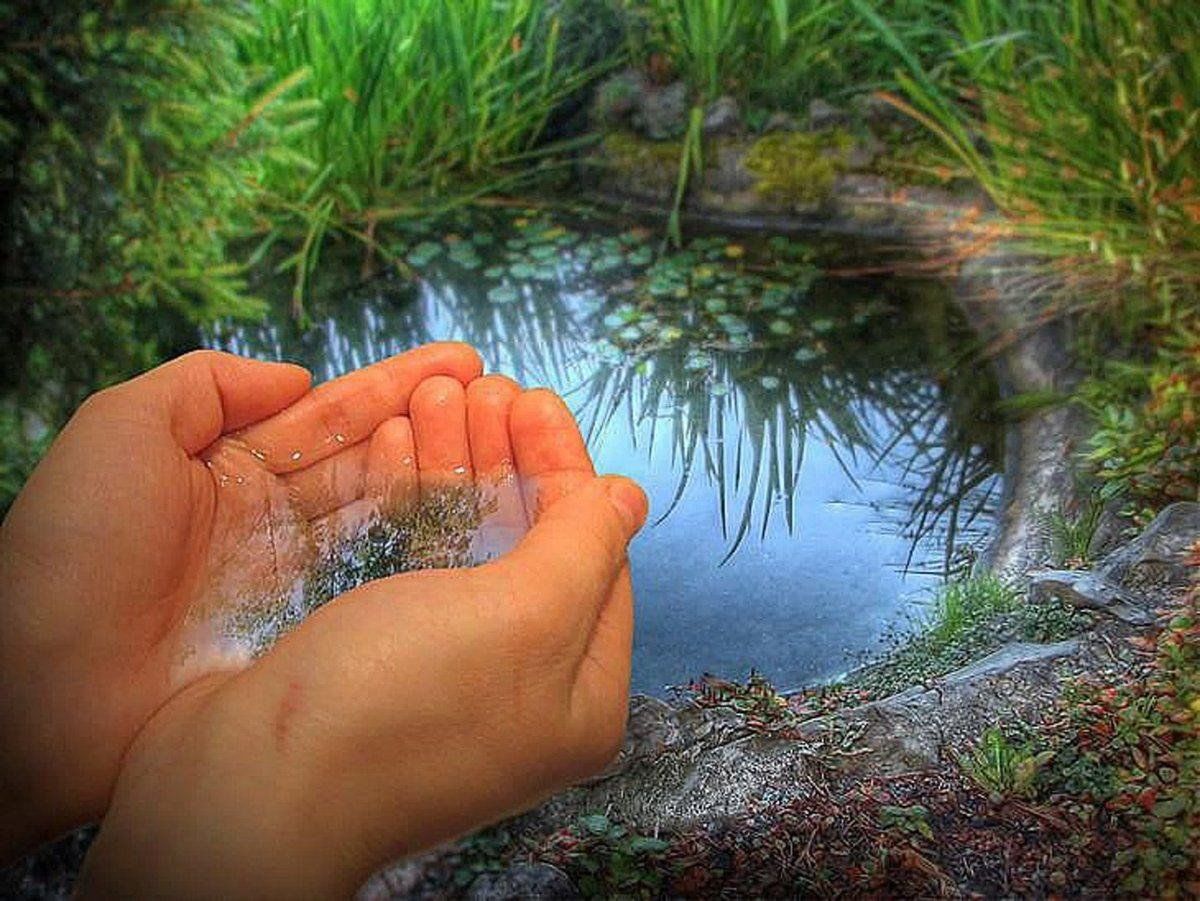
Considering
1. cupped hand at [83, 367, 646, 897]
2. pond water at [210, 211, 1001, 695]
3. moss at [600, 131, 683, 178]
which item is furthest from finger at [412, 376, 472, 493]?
moss at [600, 131, 683, 178]

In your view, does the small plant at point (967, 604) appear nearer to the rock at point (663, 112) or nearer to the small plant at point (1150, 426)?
the small plant at point (1150, 426)

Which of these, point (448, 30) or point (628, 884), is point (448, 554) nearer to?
point (628, 884)

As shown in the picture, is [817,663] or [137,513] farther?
[817,663]

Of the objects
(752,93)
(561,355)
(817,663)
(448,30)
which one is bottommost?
(817,663)

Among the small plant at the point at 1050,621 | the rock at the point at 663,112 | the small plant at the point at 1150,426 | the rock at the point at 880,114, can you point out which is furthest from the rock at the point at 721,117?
the small plant at the point at 1050,621

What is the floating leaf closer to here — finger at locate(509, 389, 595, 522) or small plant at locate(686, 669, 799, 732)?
small plant at locate(686, 669, 799, 732)

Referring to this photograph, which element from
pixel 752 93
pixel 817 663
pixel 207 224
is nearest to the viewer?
pixel 817 663

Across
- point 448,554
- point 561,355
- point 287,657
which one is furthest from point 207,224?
point 287,657
